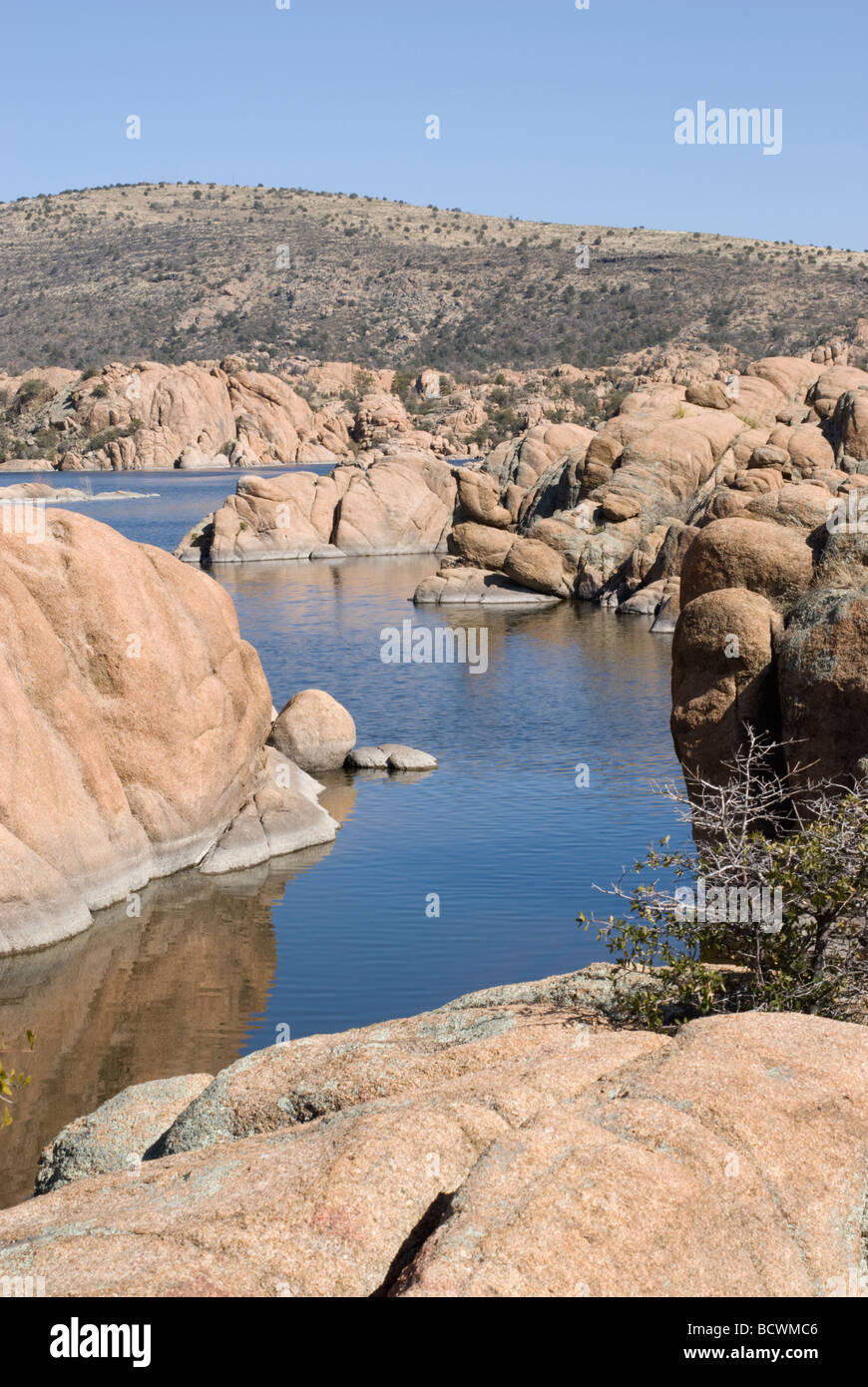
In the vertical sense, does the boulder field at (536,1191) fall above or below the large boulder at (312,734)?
above

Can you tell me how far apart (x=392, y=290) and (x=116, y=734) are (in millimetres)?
159411

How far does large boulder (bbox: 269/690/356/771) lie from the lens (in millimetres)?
29312

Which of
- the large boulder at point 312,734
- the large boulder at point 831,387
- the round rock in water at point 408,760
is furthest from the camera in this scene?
the large boulder at point 831,387

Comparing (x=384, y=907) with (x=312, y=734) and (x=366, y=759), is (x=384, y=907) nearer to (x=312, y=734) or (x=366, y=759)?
(x=366, y=759)

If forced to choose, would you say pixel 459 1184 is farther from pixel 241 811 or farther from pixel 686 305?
pixel 686 305

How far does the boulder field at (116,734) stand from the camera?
19.2 meters

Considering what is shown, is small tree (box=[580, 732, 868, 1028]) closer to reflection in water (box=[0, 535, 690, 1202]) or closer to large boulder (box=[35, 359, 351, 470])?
reflection in water (box=[0, 535, 690, 1202])

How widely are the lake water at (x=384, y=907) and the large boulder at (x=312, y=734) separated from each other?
554 millimetres

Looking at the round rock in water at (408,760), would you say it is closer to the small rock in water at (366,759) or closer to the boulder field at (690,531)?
the small rock in water at (366,759)

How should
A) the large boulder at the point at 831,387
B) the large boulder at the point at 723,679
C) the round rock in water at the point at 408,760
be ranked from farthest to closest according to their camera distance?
1. the large boulder at the point at 831,387
2. the round rock in water at the point at 408,760
3. the large boulder at the point at 723,679

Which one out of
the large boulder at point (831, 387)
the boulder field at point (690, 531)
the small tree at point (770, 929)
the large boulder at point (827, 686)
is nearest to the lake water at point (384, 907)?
the boulder field at point (690, 531)

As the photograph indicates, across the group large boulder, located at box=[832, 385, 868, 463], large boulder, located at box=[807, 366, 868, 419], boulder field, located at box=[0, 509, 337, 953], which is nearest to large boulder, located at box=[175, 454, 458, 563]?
large boulder, located at box=[807, 366, 868, 419]

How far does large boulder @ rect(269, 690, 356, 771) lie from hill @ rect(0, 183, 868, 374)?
382 ft
